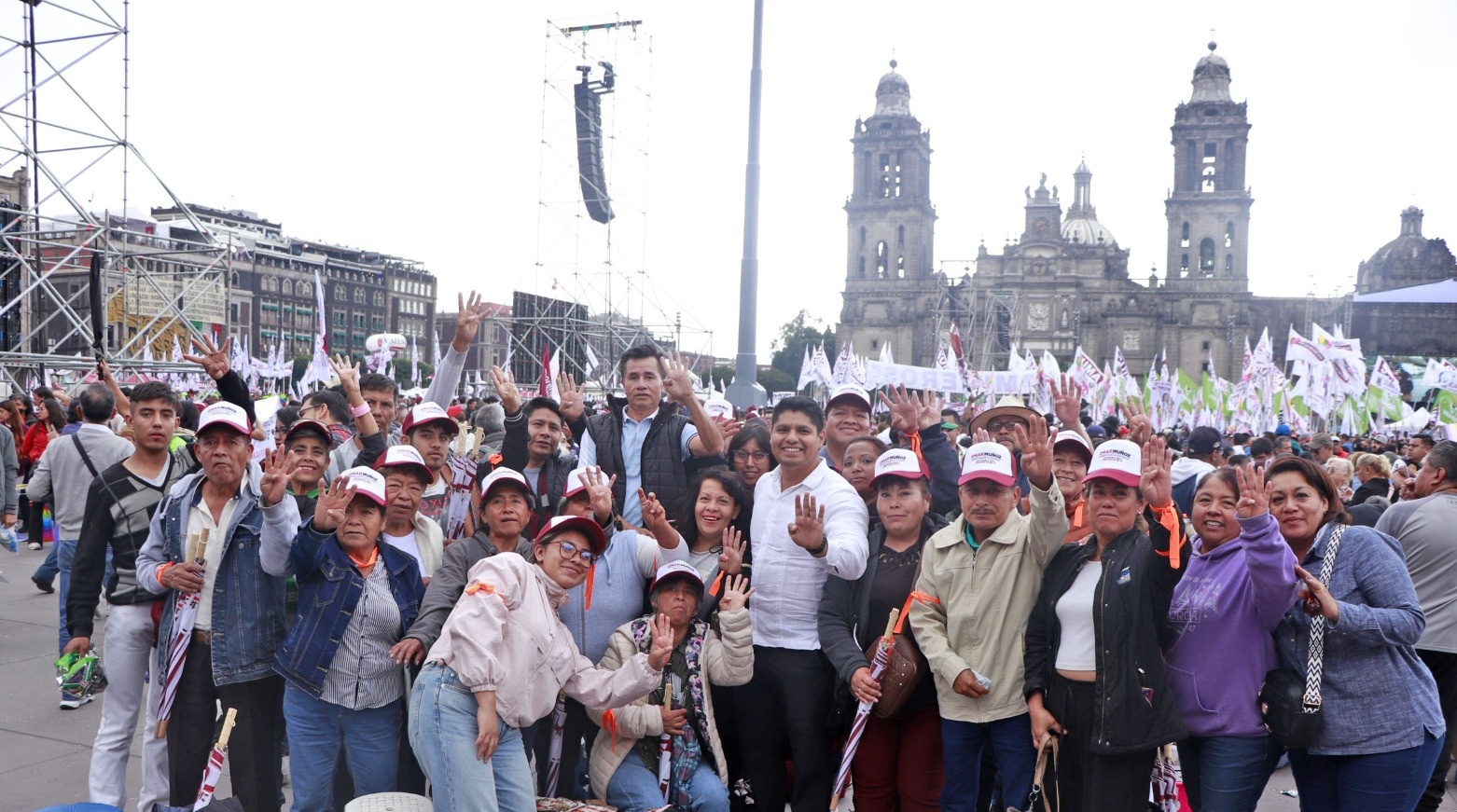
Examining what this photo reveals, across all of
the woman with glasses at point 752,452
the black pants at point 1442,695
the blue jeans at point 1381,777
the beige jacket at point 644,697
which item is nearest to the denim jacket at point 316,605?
the beige jacket at point 644,697

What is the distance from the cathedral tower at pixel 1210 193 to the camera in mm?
67312

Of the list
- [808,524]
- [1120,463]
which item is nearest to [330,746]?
[808,524]

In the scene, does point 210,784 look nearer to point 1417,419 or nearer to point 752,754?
point 752,754

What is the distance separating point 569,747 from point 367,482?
141 centimetres

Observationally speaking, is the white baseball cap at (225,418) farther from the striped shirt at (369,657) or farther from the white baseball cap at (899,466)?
the white baseball cap at (899,466)

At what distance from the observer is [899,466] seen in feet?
13.2

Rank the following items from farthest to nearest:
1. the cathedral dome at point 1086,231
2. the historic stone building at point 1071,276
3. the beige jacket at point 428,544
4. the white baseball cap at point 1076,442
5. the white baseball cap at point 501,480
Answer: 1. the cathedral dome at point 1086,231
2. the historic stone building at point 1071,276
3. the beige jacket at point 428,544
4. the white baseball cap at point 1076,442
5. the white baseball cap at point 501,480

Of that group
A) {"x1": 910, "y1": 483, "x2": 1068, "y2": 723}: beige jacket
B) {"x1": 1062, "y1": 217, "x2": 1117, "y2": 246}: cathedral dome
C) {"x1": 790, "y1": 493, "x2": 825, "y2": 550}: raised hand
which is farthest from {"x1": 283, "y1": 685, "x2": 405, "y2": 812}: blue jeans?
{"x1": 1062, "y1": 217, "x2": 1117, "y2": 246}: cathedral dome

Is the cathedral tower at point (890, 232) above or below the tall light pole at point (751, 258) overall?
above

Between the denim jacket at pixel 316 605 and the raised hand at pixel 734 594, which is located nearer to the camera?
the denim jacket at pixel 316 605

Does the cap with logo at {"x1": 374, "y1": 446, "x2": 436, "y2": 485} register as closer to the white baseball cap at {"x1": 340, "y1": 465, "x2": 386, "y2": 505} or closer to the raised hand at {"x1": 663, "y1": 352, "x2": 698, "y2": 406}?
the white baseball cap at {"x1": 340, "y1": 465, "x2": 386, "y2": 505}

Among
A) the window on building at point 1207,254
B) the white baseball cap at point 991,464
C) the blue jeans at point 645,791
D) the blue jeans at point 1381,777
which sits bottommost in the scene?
the blue jeans at point 645,791

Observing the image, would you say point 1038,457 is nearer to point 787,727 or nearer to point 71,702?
point 787,727

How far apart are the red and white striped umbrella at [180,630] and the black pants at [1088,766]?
128 inches
